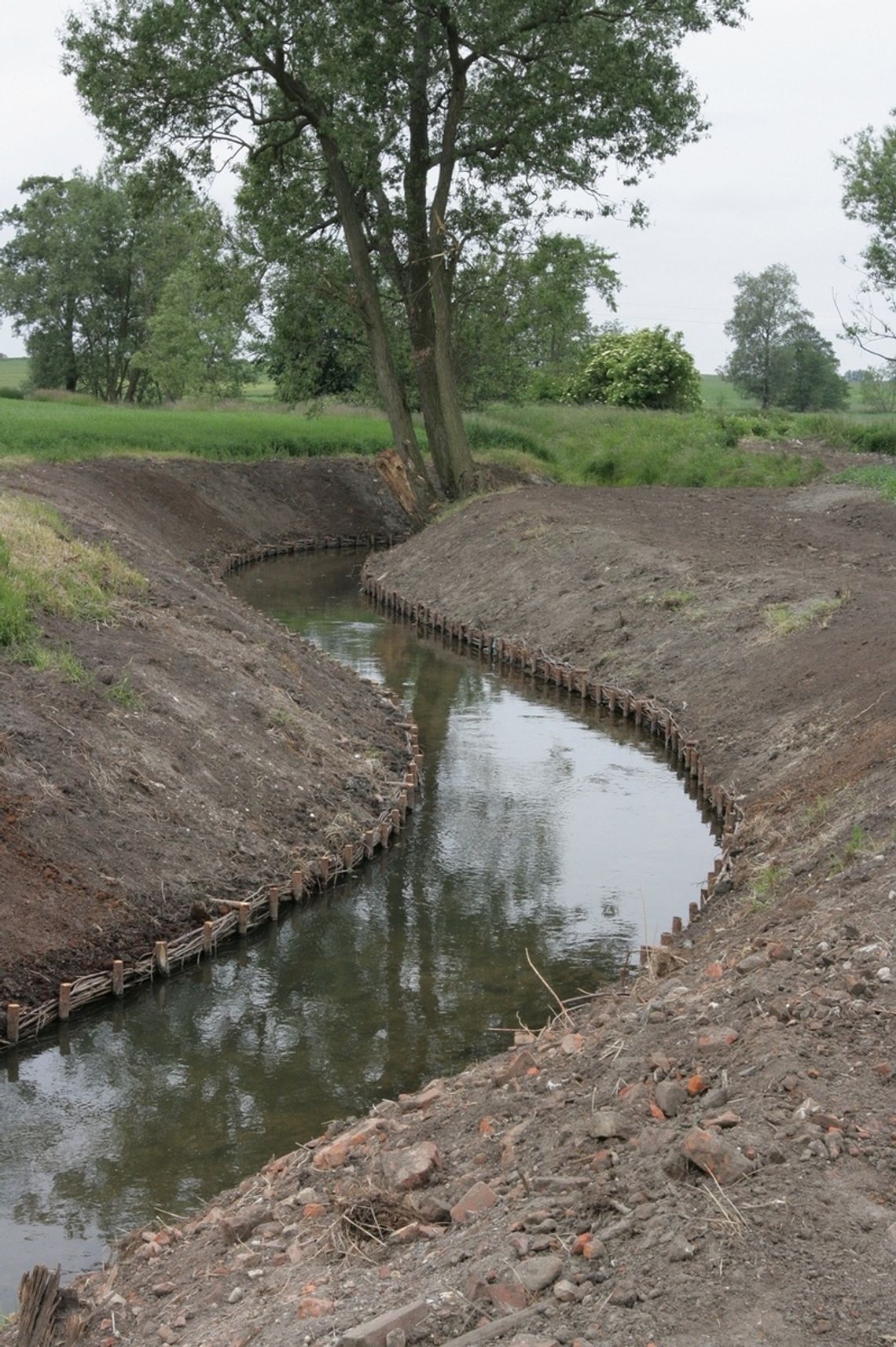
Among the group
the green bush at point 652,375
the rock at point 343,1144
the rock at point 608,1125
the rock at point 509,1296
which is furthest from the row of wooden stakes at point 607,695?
the green bush at point 652,375

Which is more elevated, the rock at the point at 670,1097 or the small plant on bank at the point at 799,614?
the small plant on bank at the point at 799,614

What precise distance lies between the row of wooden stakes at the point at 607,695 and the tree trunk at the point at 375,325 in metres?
3.82

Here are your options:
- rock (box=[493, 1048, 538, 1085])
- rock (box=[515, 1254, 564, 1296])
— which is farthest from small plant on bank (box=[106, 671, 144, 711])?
rock (box=[515, 1254, 564, 1296])

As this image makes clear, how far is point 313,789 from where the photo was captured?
1400 cm

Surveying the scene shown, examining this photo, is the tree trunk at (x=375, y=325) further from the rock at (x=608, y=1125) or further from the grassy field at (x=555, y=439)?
the rock at (x=608, y=1125)

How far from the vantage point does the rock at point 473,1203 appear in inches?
230

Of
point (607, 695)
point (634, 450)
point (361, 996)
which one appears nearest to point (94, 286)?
point (634, 450)

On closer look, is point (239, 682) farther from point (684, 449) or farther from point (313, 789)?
point (684, 449)

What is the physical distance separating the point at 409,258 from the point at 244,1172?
2871 cm

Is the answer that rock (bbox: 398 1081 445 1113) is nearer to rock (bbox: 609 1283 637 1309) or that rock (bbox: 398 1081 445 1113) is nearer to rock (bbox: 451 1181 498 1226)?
rock (bbox: 451 1181 498 1226)

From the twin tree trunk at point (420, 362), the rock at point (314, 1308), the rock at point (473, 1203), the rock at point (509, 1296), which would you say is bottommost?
the rock at point (314, 1308)

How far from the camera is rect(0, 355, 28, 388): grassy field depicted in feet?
301

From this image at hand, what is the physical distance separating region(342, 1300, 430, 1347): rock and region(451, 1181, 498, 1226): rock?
789 mm

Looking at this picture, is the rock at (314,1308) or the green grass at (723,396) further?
the green grass at (723,396)
